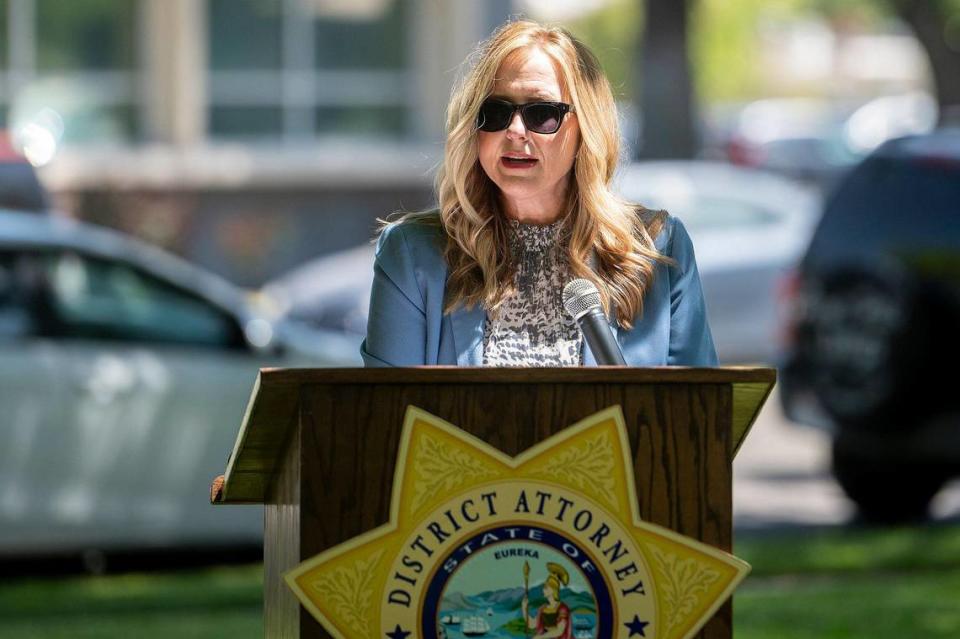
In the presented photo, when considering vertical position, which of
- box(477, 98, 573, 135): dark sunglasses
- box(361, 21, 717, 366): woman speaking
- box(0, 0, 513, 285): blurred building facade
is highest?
box(0, 0, 513, 285): blurred building facade

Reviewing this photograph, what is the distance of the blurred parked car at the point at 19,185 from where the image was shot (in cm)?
975

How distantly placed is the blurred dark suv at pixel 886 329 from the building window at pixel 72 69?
12.5 meters

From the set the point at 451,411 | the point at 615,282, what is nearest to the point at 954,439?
the point at 615,282

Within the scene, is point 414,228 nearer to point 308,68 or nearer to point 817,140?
point 308,68

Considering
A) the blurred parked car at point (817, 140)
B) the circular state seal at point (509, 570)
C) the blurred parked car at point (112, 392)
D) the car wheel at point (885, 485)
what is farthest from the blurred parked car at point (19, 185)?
the blurred parked car at point (817, 140)

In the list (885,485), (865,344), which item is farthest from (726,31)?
(865,344)

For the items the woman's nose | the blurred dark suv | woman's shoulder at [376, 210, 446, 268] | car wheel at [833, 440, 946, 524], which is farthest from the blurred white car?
the woman's nose

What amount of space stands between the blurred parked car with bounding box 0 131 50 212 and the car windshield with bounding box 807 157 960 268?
391 centimetres

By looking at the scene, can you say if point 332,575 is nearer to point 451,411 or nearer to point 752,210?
point 451,411

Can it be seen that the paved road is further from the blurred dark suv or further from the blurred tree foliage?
the blurred tree foliage

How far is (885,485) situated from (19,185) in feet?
15.5

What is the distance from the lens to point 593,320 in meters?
3.48

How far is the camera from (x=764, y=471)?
12.8 meters

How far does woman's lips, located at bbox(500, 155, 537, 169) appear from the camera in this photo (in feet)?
12.3
